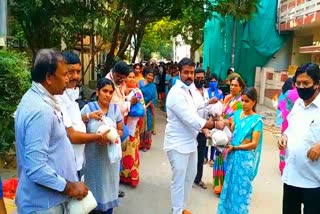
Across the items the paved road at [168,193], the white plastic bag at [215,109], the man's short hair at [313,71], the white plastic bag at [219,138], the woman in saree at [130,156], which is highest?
the man's short hair at [313,71]

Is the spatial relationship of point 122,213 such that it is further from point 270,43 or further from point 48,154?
point 270,43

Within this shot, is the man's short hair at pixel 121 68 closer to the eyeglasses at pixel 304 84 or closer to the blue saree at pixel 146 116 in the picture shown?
the eyeglasses at pixel 304 84

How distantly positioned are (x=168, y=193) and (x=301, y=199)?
92.0 inches

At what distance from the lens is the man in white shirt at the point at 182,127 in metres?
3.86

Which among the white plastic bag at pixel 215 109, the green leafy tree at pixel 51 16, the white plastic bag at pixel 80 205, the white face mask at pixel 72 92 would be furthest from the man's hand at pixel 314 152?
the green leafy tree at pixel 51 16

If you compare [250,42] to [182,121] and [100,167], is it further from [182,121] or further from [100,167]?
[100,167]

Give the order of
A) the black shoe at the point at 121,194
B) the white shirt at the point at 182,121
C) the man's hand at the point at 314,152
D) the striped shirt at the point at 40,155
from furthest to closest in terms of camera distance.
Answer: the black shoe at the point at 121,194
the white shirt at the point at 182,121
the man's hand at the point at 314,152
the striped shirt at the point at 40,155

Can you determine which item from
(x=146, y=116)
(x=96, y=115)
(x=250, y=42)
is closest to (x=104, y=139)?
(x=96, y=115)

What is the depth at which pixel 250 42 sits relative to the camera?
1486cm

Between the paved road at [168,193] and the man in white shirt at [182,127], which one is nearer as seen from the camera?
the man in white shirt at [182,127]

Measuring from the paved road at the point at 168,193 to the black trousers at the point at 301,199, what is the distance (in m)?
1.49

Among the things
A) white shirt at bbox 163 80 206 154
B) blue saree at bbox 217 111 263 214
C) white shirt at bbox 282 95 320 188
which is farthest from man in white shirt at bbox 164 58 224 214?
white shirt at bbox 282 95 320 188

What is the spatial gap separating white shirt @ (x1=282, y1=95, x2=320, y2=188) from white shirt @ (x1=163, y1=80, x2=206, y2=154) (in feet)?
3.29

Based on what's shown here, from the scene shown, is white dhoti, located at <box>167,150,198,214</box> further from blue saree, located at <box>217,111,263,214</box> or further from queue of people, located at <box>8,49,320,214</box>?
blue saree, located at <box>217,111,263,214</box>
